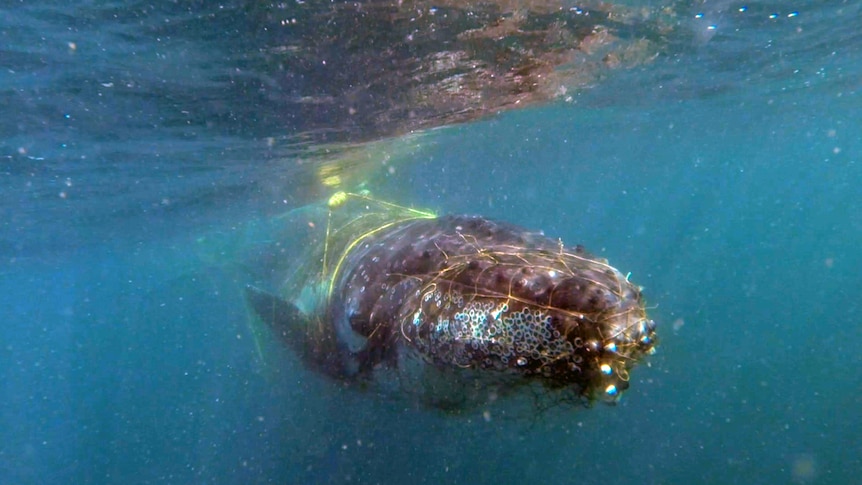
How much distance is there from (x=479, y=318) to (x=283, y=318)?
492cm

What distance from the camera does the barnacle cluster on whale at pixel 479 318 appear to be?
9.07 feet

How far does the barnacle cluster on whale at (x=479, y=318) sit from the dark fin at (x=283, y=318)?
793 mm

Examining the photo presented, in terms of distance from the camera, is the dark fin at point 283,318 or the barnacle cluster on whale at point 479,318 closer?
the barnacle cluster on whale at point 479,318

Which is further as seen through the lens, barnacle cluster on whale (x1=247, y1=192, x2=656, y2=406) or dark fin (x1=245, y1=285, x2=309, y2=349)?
dark fin (x1=245, y1=285, x2=309, y2=349)

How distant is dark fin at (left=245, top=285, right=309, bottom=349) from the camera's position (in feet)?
22.6

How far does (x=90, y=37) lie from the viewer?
878 cm

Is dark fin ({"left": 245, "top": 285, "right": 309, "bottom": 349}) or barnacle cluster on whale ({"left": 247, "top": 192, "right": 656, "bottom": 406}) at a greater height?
barnacle cluster on whale ({"left": 247, "top": 192, "right": 656, "bottom": 406})

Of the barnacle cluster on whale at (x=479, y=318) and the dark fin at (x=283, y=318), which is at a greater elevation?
the barnacle cluster on whale at (x=479, y=318)

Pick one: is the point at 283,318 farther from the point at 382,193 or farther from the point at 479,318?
the point at 382,193

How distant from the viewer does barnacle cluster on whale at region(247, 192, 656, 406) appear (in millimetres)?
2764

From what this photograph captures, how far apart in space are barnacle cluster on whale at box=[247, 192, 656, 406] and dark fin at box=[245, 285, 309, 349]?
0.79 m

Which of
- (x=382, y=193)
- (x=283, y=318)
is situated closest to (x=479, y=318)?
(x=283, y=318)

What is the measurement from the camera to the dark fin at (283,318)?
22.6 ft

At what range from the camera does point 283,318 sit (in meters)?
7.37
